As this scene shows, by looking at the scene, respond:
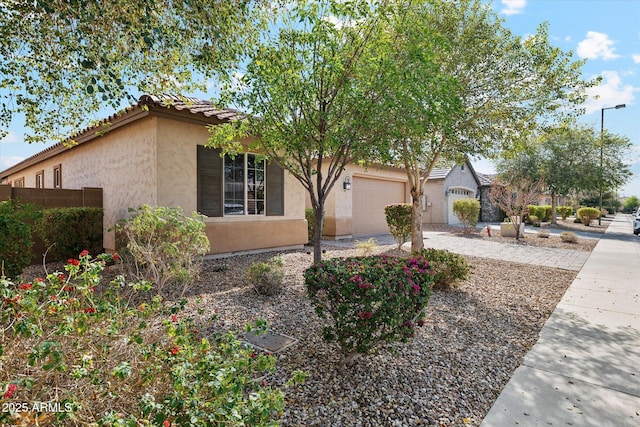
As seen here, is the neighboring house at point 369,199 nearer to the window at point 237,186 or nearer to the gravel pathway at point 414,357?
the window at point 237,186

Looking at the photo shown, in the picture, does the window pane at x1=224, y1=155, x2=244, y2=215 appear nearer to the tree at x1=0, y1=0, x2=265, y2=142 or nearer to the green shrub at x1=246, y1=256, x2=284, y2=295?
the tree at x1=0, y1=0, x2=265, y2=142

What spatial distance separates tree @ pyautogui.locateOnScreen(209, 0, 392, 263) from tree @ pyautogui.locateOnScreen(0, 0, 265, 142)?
57cm

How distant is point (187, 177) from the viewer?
7902 mm

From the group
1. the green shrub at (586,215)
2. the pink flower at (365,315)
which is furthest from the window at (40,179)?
the green shrub at (586,215)

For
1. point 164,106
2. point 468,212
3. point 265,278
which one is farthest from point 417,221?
point 468,212

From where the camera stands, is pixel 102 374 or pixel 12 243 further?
pixel 12 243

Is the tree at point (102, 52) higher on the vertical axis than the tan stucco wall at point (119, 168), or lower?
higher

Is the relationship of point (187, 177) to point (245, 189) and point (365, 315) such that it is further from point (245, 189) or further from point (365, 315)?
point (365, 315)

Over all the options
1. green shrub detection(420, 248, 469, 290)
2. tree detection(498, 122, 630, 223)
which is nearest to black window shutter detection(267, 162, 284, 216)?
green shrub detection(420, 248, 469, 290)

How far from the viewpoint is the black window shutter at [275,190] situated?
966 centimetres

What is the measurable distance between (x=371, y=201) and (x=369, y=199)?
19 centimetres

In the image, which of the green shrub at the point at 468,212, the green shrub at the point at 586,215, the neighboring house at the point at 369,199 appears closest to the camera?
the neighboring house at the point at 369,199

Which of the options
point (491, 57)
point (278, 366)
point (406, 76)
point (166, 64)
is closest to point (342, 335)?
point (278, 366)

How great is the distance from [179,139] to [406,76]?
5.66 m
